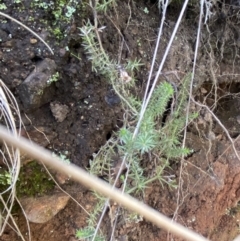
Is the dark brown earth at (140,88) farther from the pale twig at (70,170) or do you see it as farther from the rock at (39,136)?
the pale twig at (70,170)

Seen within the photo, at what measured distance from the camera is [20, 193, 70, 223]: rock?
3.58ft

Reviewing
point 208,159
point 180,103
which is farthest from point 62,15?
point 208,159

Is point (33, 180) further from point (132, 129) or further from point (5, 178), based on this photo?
point (132, 129)

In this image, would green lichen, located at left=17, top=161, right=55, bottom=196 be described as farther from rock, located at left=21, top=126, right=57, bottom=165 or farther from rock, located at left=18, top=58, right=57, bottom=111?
rock, located at left=18, top=58, right=57, bottom=111

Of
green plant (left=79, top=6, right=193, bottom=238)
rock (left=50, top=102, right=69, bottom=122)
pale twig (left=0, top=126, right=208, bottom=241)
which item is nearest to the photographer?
pale twig (left=0, top=126, right=208, bottom=241)

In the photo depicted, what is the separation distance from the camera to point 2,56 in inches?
40.1

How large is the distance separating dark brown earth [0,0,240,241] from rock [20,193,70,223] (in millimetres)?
25

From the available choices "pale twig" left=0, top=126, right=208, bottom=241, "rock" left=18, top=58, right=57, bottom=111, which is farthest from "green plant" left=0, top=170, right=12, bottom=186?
"pale twig" left=0, top=126, right=208, bottom=241

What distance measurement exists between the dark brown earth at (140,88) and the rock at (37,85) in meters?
0.01

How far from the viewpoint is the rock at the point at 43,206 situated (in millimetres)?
1092

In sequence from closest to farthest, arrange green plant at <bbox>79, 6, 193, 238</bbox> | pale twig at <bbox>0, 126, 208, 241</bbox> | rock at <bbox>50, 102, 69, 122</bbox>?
1. pale twig at <bbox>0, 126, 208, 241</bbox>
2. green plant at <bbox>79, 6, 193, 238</bbox>
3. rock at <bbox>50, 102, 69, 122</bbox>

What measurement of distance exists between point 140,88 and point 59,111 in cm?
22

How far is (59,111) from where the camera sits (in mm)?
1071

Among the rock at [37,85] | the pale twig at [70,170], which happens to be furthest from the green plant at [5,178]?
the pale twig at [70,170]
